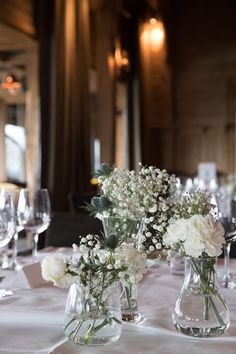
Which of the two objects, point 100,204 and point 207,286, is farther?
point 100,204

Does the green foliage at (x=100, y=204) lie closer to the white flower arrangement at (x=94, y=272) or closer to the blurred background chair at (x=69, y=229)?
the white flower arrangement at (x=94, y=272)

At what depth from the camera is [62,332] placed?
118 cm

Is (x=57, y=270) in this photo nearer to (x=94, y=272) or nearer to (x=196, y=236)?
(x=94, y=272)

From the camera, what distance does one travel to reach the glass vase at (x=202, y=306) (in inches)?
45.6

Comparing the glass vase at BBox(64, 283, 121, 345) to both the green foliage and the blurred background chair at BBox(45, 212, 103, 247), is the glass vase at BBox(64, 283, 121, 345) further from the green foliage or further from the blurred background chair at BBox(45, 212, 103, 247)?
the blurred background chair at BBox(45, 212, 103, 247)

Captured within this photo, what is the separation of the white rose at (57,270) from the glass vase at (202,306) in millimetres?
281

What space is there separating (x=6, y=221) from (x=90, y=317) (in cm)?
66

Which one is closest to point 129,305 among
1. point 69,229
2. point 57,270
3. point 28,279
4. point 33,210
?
point 57,270

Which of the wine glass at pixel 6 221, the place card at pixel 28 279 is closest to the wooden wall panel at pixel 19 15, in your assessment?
the wine glass at pixel 6 221

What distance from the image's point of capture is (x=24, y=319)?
126 centimetres

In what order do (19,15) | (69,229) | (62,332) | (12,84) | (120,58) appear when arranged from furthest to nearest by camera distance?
1. (120,58)
2. (12,84)
3. (19,15)
4. (69,229)
5. (62,332)

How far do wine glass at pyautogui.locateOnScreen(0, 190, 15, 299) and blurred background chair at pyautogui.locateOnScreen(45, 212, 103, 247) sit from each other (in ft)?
2.63

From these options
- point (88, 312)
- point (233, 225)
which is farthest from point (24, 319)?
point (233, 225)

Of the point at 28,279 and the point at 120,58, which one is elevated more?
the point at 120,58
